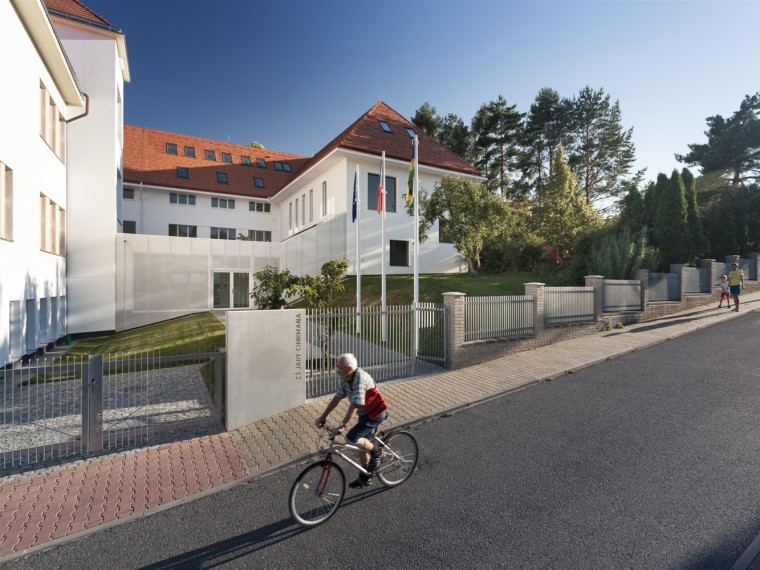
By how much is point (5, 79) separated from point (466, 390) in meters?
13.9

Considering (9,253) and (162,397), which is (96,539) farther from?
(9,253)

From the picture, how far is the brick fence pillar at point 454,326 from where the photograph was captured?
10.4 meters

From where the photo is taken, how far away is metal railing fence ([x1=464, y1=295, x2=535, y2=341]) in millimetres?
Result: 10898

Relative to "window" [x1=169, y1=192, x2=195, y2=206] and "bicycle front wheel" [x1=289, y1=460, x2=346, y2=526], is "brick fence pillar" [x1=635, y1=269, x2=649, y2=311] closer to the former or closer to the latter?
"bicycle front wheel" [x1=289, y1=460, x2=346, y2=526]

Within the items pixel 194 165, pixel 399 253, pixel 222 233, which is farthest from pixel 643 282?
pixel 194 165

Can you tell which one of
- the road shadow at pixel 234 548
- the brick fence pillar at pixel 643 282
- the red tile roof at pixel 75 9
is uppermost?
the red tile roof at pixel 75 9

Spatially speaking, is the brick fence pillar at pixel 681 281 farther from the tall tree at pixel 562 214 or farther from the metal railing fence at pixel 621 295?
the tall tree at pixel 562 214

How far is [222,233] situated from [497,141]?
29.0 m

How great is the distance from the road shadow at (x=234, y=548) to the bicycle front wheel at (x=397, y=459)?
0.90 metres

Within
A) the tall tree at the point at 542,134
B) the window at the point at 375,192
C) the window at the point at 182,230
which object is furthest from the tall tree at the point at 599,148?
the window at the point at 182,230

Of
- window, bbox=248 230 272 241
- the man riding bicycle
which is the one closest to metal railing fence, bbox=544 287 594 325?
the man riding bicycle

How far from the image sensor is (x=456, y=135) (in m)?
43.4

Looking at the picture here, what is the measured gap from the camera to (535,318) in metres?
12.3

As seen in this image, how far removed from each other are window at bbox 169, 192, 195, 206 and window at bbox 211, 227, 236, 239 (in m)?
2.51
